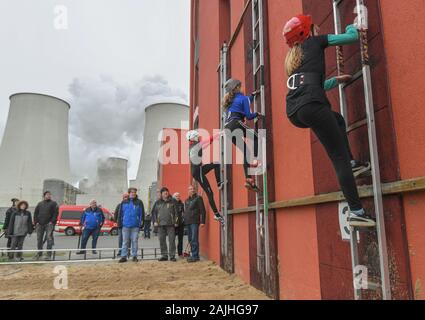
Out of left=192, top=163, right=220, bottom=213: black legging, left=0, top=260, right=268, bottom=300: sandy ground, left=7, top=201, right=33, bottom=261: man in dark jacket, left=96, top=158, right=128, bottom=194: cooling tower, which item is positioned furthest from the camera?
left=96, top=158, right=128, bottom=194: cooling tower

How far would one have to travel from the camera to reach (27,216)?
7.66m

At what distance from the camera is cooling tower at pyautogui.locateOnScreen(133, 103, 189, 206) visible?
80.8ft

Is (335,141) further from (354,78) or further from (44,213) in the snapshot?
(44,213)

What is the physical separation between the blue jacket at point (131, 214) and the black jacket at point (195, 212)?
1089mm

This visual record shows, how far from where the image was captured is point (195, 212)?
254 inches

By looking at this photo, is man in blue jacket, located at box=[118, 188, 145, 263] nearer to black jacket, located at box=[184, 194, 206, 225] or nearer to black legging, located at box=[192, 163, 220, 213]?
black jacket, located at box=[184, 194, 206, 225]

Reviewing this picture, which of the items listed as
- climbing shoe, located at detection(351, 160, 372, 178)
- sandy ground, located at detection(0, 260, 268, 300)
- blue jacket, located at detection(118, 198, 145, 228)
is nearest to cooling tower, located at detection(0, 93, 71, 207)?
blue jacket, located at detection(118, 198, 145, 228)

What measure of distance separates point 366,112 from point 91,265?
18.1 feet

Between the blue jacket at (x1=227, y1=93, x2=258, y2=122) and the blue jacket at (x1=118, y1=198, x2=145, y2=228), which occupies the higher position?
the blue jacket at (x1=227, y1=93, x2=258, y2=122)

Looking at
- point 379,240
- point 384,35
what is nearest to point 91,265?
point 379,240

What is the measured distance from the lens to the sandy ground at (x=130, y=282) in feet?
12.0

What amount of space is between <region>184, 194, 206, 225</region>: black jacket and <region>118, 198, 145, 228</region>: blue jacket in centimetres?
109

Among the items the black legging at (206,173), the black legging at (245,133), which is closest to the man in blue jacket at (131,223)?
the black legging at (206,173)

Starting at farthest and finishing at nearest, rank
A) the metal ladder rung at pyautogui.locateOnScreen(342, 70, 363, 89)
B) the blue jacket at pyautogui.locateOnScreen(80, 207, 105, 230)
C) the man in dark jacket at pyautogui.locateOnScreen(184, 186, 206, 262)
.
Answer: the blue jacket at pyautogui.locateOnScreen(80, 207, 105, 230)
the man in dark jacket at pyautogui.locateOnScreen(184, 186, 206, 262)
the metal ladder rung at pyautogui.locateOnScreen(342, 70, 363, 89)
